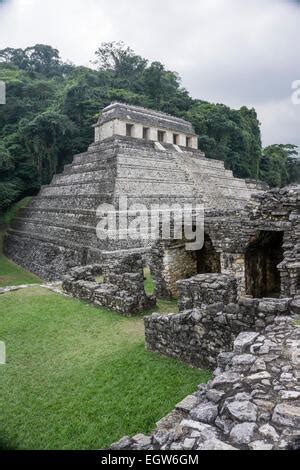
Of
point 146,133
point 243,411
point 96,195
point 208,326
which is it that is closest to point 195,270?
point 208,326

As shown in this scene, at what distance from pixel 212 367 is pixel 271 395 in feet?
7.73

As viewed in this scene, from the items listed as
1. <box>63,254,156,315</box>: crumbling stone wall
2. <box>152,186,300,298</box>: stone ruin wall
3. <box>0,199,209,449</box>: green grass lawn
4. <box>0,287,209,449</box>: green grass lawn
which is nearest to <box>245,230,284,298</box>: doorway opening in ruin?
<box>152,186,300,298</box>: stone ruin wall

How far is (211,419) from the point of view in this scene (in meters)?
2.77

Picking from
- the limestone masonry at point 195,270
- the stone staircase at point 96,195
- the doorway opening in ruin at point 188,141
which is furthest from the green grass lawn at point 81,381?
the doorway opening in ruin at point 188,141

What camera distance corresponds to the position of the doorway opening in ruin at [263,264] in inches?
368

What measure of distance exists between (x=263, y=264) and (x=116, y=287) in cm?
440

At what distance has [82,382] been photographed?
5.43 meters

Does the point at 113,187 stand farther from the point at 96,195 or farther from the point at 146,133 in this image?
the point at 146,133

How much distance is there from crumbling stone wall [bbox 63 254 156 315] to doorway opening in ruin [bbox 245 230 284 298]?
2844mm

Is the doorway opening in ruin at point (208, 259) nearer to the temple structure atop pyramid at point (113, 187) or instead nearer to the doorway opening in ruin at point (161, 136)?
the temple structure atop pyramid at point (113, 187)

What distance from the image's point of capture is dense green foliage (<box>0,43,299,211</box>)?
27656 mm

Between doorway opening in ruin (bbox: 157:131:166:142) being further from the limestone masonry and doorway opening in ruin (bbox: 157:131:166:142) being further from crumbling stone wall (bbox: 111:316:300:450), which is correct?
crumbling stone wall (bbox: 111:316:300:450)
